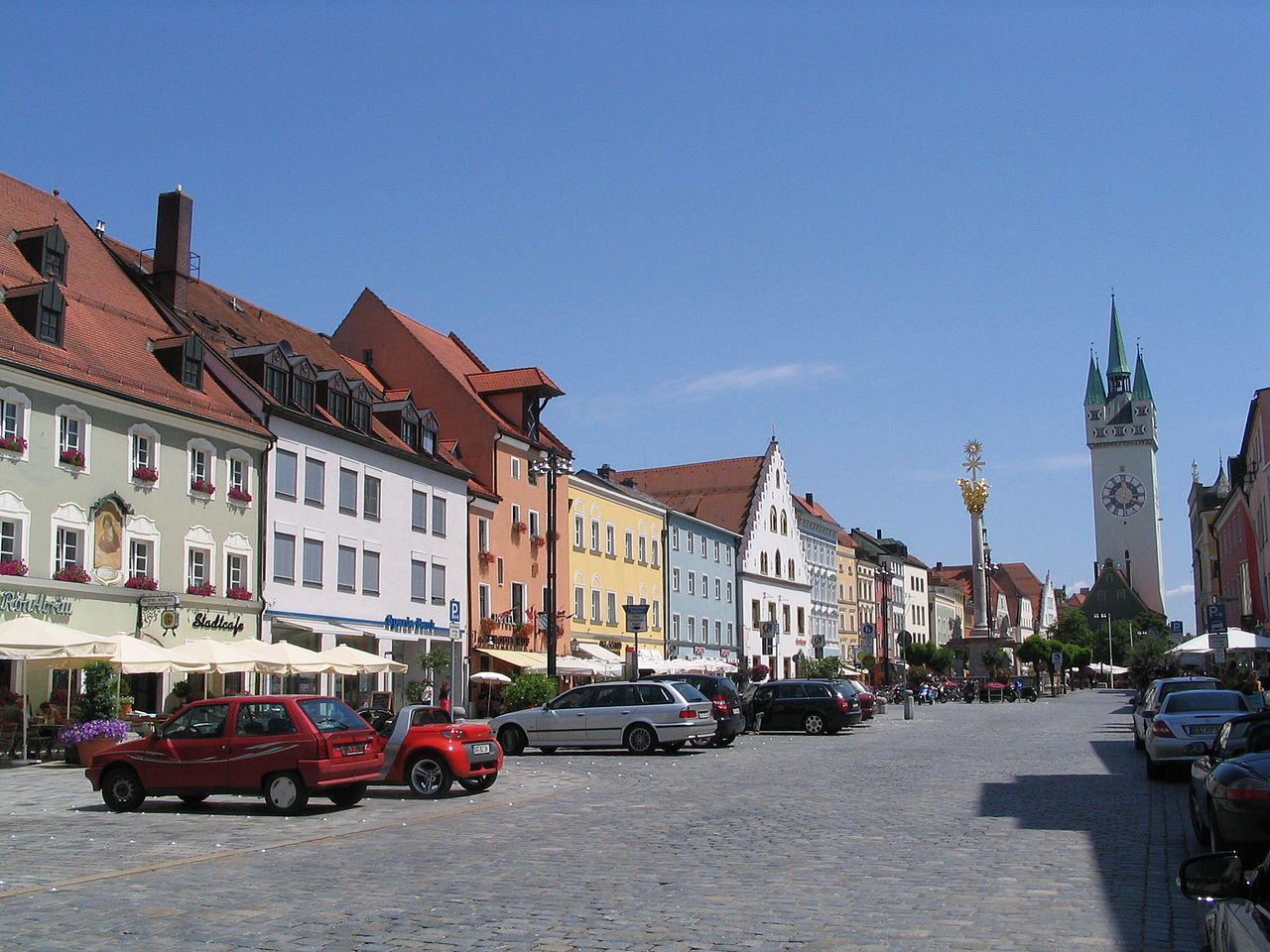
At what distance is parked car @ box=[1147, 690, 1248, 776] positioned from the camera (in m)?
20.2

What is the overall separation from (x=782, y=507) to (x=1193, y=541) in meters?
63.2

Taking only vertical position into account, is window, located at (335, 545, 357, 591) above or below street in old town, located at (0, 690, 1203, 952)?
above

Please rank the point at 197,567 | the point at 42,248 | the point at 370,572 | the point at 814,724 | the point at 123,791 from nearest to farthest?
1. the point at 123,791
2. the point at 42,248
3. the point at 197,567
4. the point at 814,724
5. the point at 370,572

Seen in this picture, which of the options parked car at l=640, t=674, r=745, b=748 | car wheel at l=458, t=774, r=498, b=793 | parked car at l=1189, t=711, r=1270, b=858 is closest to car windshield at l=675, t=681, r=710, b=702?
parked car at l=640, t=674, r=745, b=748

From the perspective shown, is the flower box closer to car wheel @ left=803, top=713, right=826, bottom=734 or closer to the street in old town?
the street in old town

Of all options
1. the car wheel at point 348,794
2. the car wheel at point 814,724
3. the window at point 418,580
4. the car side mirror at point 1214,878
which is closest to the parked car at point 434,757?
the car wheel at point 348,794

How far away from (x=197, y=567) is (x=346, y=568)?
7.34 meters

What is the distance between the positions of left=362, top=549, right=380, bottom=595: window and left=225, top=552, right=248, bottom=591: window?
6473 mm

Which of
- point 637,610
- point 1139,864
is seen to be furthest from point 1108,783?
point 637,610

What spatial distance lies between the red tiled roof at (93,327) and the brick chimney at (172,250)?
3.83 feet

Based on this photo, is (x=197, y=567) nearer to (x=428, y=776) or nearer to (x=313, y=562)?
(x=313, y=562)

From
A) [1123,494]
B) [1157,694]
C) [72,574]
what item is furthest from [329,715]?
[1123,494]

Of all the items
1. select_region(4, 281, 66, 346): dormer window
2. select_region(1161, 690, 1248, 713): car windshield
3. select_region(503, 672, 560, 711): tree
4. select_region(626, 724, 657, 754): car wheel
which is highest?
select_region(4, 281, 66, 346): dormer window

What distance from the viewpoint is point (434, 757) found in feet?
63.9
